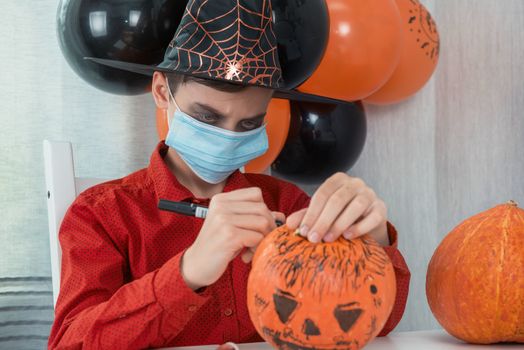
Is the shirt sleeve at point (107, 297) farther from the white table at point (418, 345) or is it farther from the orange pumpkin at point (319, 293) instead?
the orange pumpkin at point (319, 293)

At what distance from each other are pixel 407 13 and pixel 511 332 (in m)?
1.11

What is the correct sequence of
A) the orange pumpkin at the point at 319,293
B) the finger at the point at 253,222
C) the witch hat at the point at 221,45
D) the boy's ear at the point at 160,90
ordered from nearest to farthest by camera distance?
the orange pumpkin at the point at 319,293, the finger at the point at 253,222, the witch hat at the point at 221,45, the boy's ear at the point at 160,90

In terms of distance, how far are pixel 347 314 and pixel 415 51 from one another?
48.4 inches

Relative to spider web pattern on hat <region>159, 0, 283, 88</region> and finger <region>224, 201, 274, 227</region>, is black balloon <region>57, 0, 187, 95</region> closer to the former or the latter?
spider web pattern on hat <region>159, 0, 283, 88</region>

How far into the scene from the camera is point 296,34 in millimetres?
1568

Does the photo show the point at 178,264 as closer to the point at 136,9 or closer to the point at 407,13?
the point at 136,9

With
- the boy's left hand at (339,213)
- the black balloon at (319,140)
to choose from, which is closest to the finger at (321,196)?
the boy's left hand at (339,213)

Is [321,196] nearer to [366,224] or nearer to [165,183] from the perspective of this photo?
[366,224]

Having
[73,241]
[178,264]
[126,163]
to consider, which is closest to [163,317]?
[178,264]

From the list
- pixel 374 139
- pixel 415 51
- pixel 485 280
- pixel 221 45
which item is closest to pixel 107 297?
pixel 221 45

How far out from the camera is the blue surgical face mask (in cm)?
132

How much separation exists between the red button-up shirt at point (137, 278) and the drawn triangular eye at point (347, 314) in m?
0.27

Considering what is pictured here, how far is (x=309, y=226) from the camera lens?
0.85 metres

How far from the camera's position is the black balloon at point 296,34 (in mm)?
1562
